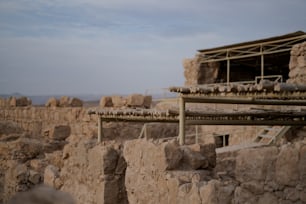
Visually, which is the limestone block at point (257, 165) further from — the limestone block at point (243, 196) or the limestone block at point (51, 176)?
the limestone block at point (51, 176)

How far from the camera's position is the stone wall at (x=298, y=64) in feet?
39.9

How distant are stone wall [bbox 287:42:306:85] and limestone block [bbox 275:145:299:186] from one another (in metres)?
8.64

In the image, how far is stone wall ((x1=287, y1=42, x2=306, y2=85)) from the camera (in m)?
12.2

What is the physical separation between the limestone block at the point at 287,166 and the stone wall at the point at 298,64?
8644mm

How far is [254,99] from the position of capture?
17.3 feet

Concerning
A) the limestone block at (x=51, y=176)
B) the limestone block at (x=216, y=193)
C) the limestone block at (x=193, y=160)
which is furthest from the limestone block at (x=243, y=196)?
the limestone block at (x=51, y=176)

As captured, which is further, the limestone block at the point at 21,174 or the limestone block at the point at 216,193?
the limestone block at the point at 21,174

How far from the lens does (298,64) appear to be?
12406 mm

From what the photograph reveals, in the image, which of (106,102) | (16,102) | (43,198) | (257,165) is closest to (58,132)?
(106,102)

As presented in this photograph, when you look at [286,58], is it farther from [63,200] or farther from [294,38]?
[63,200]

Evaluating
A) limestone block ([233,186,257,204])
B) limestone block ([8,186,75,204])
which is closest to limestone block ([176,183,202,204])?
limestone block ([233,186,257,204])

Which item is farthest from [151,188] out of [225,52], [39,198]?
[225,52]

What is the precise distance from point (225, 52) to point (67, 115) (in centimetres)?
770

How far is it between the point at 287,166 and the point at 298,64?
359 inches
